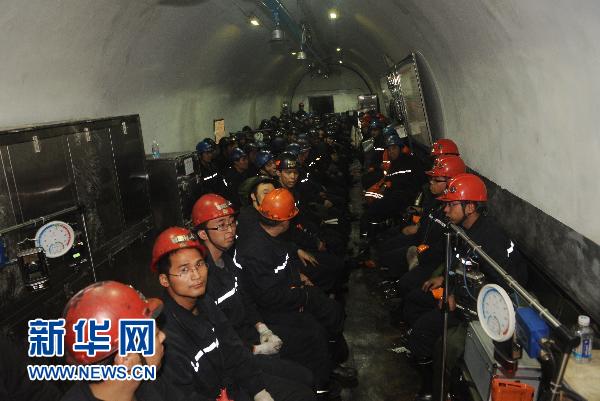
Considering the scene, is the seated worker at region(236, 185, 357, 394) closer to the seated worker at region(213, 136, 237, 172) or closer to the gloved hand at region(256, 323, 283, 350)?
the gloved hand at region(256, 323, 283, 350)

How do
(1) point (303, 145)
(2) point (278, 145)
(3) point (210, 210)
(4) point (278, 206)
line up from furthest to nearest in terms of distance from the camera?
(2) point (278, 145)
(1) point (303, 145)
(4) point (278, 206)
(3) point (210, 210)

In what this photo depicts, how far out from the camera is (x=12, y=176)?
3652mm

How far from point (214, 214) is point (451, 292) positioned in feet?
6.61

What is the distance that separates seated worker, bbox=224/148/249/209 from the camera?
7.57 metres

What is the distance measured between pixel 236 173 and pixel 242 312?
440cm

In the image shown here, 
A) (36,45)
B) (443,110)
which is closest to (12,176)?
(36,45)

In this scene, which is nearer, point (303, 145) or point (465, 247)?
point (465, 247)

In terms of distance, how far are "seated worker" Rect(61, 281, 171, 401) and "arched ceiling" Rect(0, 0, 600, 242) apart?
108 inches

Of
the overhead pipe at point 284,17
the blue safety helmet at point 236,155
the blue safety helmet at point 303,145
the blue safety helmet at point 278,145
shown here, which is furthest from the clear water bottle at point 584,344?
the blue safety helmet at point 278,145

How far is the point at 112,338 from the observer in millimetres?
1935

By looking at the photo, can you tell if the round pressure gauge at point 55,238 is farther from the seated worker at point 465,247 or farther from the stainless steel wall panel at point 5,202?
the seated worker at point 465,247

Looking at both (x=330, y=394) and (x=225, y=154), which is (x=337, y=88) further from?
(x=330, y=394)

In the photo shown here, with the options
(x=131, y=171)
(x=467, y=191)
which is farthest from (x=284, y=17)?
(x=467, y=191)

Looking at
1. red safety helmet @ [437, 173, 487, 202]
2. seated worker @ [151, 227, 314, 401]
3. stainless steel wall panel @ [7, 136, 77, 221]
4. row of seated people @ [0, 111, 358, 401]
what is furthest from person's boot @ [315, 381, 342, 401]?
stainless steel wall panel @ [7, 136, 77, 221]
